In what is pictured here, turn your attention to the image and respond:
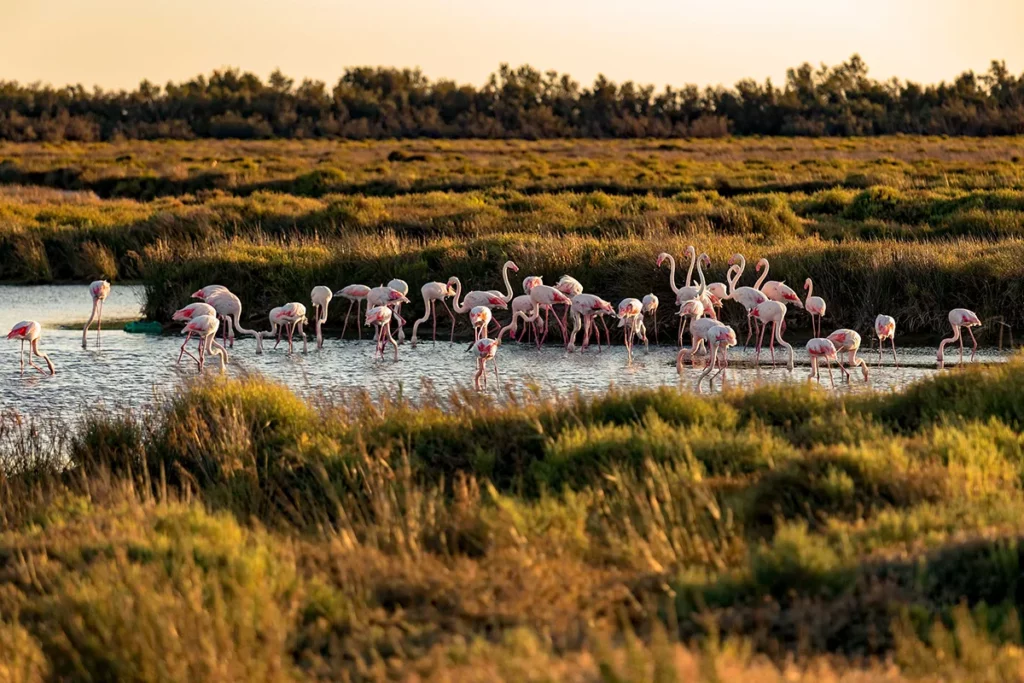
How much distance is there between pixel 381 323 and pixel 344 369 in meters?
0.71

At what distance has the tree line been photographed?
8338 centimetres

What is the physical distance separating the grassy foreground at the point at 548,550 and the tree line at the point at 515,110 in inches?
2839

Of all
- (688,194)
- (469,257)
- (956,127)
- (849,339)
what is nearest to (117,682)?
(849,339)

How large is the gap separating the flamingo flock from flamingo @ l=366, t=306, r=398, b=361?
0.5 inches

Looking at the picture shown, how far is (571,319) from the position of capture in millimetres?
16906

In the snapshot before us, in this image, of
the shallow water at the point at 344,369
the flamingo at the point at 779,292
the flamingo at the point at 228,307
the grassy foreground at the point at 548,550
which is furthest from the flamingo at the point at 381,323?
the grassy foreground at the point at 548,550

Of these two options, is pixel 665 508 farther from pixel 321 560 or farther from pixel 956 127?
pixel 956 127

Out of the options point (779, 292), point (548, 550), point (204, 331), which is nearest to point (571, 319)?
point (779, 292)

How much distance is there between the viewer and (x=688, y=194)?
98.9 feet

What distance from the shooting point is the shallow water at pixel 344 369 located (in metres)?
12.5

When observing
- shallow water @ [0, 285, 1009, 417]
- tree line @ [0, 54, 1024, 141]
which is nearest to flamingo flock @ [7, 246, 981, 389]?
shallow water @ [0, 285, 1009, 417]

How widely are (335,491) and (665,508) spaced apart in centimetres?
221

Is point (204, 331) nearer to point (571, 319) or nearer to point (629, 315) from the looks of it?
point (629, 315)

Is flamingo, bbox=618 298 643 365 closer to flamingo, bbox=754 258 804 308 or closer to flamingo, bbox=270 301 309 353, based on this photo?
flamingo, bbox=754 258 804 308
